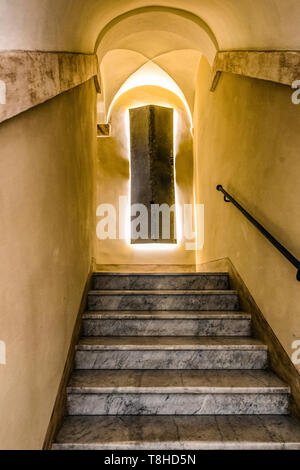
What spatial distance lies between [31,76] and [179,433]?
188 cm

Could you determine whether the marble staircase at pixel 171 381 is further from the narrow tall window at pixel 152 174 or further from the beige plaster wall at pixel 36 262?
the narrow tall window at pixel 152 174

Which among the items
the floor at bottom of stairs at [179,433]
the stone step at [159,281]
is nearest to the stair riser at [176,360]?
the floor at bottom of stairs at [179,433]

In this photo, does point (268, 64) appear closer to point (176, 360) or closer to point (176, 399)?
point (176, 360)

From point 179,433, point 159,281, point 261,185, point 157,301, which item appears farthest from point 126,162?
point 179,433

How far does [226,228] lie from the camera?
3.60 m

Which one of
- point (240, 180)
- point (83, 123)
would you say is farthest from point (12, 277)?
point (240, 180)

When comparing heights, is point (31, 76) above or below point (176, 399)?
above

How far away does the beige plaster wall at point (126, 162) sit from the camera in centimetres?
662

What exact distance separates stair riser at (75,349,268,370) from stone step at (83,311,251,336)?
285 mm

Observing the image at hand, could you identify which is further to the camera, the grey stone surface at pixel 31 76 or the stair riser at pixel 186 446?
the stair riser at pixel 186 446

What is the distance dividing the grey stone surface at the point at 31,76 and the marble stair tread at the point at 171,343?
1.62 meters

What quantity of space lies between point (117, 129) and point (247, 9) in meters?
4.75

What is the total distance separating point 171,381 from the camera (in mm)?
2152
